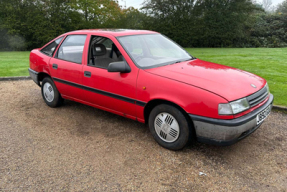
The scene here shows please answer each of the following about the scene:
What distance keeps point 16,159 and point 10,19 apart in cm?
2135

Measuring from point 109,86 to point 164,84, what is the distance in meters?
1.05

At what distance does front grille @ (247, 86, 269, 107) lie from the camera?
10.7 feet

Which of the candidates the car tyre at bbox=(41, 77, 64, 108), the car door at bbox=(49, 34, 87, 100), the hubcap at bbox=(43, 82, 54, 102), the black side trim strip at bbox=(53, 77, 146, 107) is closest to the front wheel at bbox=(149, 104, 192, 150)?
the black side trim strip at bbox=(53, 77, 146, 107)

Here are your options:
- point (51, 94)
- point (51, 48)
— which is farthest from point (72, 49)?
point (51, 94)

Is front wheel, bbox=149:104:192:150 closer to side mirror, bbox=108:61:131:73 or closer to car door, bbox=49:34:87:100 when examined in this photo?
side mirror, bbox=108:61:131:73

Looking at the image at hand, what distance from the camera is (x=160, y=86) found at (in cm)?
345

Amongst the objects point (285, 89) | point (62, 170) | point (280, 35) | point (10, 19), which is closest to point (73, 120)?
point (62, 170)

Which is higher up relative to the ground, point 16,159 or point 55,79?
point 55,79

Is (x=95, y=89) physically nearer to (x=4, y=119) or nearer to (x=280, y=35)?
(x=4, y=119)

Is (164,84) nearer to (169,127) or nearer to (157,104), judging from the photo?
(157,104)

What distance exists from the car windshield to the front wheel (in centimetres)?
80

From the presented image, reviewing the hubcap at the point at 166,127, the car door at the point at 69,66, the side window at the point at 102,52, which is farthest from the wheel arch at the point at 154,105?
the car door at the point at 69,66

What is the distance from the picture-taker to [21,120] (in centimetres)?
491

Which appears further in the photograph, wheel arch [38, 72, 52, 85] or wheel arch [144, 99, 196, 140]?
wheel arch [38, 72, 52, 85]
